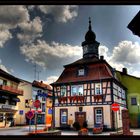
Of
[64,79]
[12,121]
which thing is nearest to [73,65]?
[64,79]

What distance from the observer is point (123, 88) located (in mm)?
26641

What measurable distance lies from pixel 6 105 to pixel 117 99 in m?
12.5

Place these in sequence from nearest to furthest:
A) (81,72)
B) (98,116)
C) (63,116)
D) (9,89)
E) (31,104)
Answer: (98,116)
(63,116)
(81,72)
(9,89)
(31,104)

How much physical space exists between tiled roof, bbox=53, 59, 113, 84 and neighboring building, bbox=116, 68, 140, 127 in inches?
190

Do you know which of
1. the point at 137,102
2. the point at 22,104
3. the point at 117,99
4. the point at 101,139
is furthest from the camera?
the point at 22,104

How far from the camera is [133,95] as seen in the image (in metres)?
27.2

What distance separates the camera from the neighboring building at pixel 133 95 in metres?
25.9

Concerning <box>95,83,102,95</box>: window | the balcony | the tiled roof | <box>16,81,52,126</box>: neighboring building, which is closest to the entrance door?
<box>95,83,102,95</box>: window

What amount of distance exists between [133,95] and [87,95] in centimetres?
722

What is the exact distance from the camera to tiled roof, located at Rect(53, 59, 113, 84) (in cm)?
2259

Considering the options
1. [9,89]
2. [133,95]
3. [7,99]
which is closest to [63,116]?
[9,89]

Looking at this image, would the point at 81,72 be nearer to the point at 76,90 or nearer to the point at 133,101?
the point at 76,90
